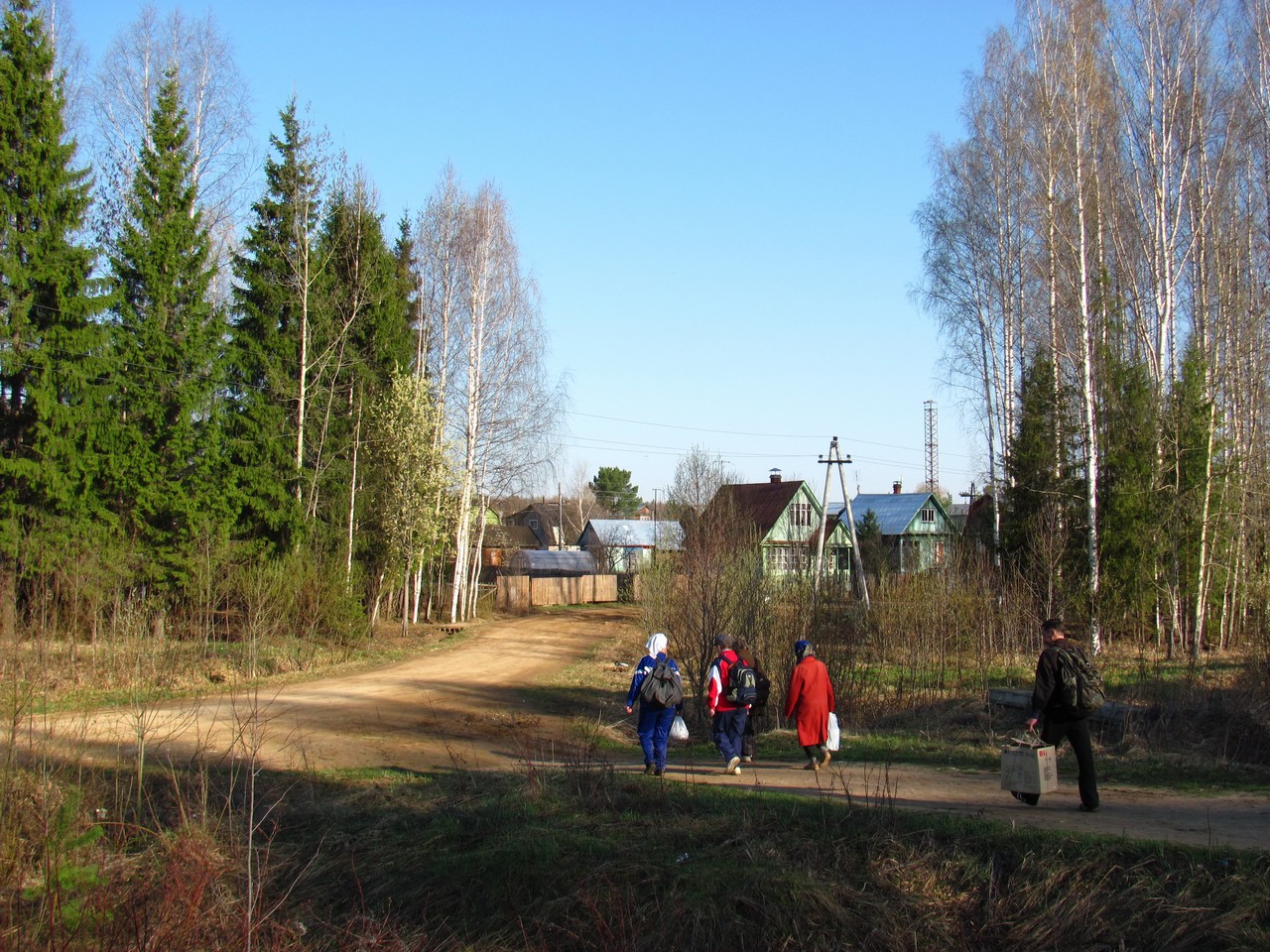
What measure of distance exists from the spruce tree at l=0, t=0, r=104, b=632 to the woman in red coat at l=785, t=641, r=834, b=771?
1802 centimetres

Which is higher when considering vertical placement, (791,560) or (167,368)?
(167,368)

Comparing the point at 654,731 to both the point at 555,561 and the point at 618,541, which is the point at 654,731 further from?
the point at 618,541

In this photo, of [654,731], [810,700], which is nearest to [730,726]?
[810,700]

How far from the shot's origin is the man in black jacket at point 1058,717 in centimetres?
880

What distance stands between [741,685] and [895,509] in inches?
1922

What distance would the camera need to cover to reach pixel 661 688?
11.1 meters

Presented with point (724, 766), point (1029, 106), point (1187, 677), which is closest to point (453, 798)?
point (724, 766)

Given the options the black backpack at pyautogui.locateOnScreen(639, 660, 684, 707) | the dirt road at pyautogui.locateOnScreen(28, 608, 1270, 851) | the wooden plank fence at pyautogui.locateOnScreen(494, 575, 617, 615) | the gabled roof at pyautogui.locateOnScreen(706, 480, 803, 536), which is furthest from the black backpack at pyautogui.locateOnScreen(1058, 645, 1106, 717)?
the gabled roof at pyautogui.locateOnScreen(706, 480, 803, 536)

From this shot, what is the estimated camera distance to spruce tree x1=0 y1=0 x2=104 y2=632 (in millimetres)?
22094

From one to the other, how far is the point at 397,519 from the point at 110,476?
29.5 ft

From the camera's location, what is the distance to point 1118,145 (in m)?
24.6

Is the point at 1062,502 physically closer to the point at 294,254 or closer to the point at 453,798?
the point at 453,798

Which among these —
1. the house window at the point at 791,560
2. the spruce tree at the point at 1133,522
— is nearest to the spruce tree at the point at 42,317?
the house window at the point at 791,560

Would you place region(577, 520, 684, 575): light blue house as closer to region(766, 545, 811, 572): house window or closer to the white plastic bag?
region(766, 545, 811, 572): house window
